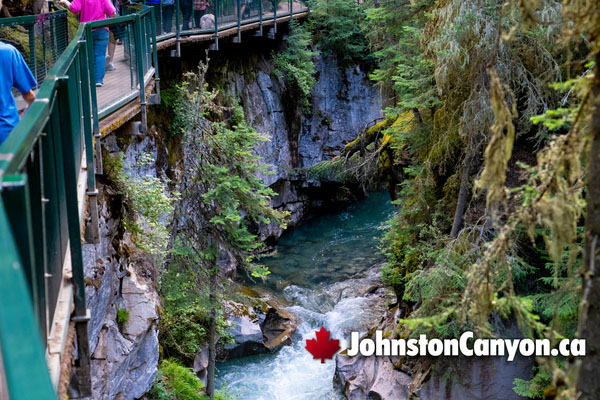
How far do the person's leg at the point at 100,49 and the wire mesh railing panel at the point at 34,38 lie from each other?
2.06ft

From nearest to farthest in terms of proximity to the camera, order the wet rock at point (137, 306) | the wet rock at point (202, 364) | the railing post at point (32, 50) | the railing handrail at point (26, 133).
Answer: the railing handrail at point (26, 133)
the railing post at point (32, 50)
the wet rock at point (137, 306)
the wet rock at point (202, 364)

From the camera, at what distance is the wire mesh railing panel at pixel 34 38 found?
7.35 m

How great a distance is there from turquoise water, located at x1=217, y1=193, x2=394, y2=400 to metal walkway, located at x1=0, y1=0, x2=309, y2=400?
29.9ft

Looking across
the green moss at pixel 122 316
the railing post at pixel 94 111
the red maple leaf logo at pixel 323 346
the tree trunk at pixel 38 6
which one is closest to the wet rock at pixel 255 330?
the red maple leaf logo at pixel 323 346

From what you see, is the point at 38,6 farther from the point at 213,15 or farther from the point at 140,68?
the point at 213,15

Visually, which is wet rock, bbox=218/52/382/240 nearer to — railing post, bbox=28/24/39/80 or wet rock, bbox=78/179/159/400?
wet rock, bbox=78/179/159/400

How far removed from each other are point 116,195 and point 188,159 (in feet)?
19.8

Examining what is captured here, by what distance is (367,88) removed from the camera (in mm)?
30578

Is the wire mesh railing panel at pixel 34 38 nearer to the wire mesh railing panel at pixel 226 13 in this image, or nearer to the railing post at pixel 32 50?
the railing post at pixel 32 50

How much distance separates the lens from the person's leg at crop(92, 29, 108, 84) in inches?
299

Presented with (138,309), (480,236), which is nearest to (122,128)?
(138,309)

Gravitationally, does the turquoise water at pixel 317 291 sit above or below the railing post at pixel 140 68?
below

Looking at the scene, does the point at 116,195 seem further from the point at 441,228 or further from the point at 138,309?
the point at 441,228

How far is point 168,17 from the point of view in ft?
47.9
